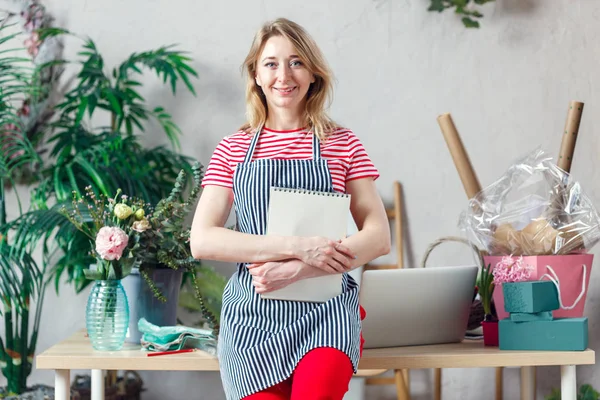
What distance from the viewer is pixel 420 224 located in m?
3.35

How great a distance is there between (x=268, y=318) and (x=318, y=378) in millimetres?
180

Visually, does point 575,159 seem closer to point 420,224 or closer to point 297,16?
point 420,224

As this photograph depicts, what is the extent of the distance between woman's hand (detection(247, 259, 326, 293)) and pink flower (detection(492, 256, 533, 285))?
1.99 feet

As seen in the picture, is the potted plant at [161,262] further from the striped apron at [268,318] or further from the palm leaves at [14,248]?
the palm leaves at [14,248]

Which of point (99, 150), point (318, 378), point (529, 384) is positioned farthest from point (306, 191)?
point (99, 150)

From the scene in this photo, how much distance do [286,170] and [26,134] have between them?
195cm

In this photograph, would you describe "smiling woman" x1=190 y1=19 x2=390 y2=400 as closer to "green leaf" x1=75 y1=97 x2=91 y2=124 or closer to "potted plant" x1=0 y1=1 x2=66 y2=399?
"green leaf" x1=75 y1=97 x2=91 y2=124

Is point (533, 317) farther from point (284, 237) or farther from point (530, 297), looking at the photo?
point (284, 237)

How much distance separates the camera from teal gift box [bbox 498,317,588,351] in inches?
70.1

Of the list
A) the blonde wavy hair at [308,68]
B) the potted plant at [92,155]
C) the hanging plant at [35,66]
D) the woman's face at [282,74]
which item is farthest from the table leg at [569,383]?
the hanging plant at [35,66]

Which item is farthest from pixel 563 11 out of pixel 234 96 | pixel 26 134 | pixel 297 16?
pixel 26 134

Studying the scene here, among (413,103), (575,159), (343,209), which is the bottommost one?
(343,209)

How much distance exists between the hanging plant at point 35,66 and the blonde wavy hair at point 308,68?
173 centimetres

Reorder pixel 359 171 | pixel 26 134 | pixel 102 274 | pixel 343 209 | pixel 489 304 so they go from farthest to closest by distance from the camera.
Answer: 1. pixel 26 134
2. pixel 489 304
3. pixel 102 274
4. pixel 359 171
5. pixel 343 209
